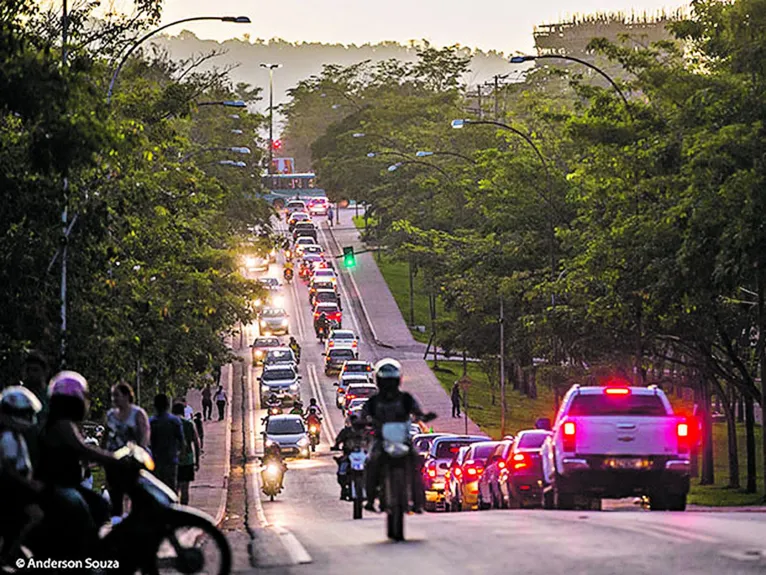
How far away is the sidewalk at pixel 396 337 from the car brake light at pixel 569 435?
40.4m

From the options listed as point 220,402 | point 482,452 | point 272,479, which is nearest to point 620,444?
point 482,452

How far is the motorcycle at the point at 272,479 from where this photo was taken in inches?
1758

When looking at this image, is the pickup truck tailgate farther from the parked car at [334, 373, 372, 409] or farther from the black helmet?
the parked car at [334, 373, 372, 409]

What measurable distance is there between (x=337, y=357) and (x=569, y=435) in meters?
57.7

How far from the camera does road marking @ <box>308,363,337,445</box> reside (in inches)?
2564

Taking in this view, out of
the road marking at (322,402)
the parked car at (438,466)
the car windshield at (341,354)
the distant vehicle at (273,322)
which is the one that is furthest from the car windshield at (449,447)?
the distant vehicle at (273,322)

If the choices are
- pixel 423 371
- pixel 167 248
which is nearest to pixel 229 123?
pixel 423 371

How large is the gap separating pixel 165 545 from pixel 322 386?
66760mm

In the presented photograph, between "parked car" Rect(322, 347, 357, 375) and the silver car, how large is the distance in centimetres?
2585

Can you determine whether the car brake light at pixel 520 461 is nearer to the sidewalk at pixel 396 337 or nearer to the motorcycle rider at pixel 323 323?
the sidewalk at pixel 396 337

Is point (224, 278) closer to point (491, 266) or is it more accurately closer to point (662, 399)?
point (491, 266)

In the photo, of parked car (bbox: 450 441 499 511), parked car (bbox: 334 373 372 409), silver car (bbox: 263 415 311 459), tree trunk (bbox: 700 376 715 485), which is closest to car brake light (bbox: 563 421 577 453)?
parked car (bbox: 450 441 499 511)

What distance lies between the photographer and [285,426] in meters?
55.6

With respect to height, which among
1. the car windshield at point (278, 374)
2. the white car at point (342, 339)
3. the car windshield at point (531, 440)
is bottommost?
the car windshield at point (278, 374)
